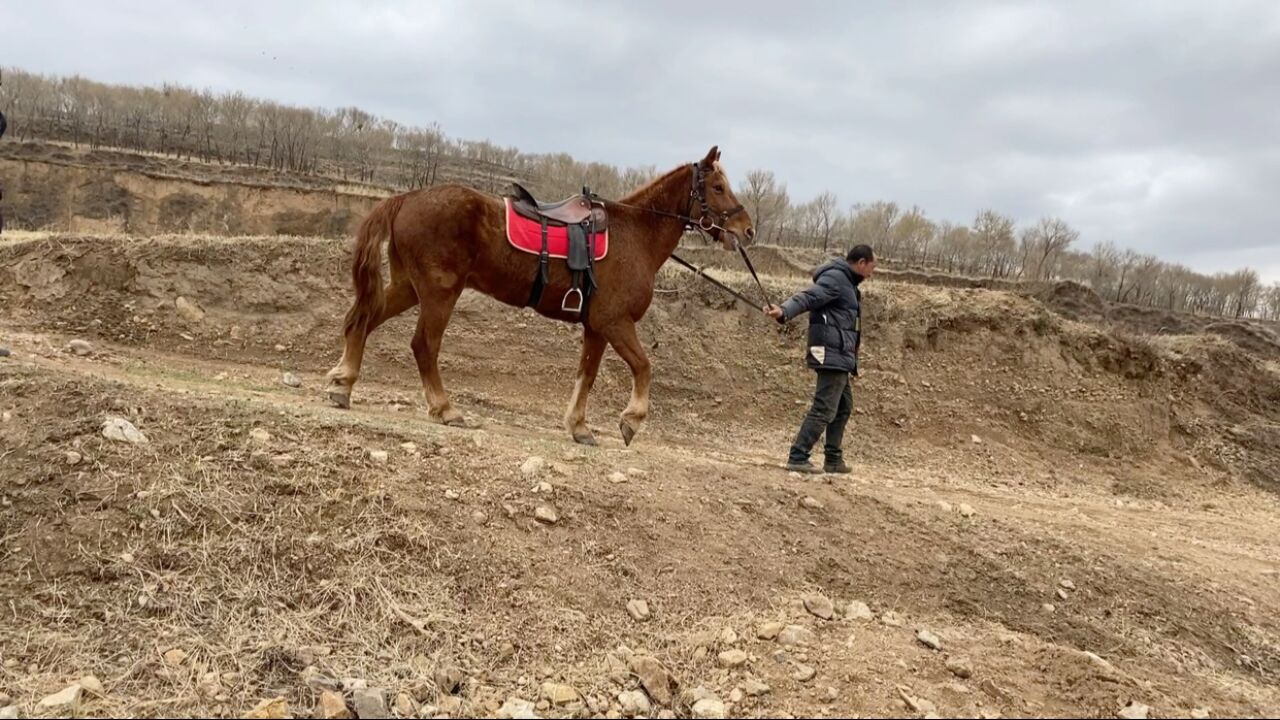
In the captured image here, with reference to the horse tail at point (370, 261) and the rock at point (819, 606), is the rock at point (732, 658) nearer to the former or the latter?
the rock at point (819, 606)

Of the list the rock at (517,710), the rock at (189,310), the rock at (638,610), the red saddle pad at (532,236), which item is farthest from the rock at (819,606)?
the rock at (189,310)

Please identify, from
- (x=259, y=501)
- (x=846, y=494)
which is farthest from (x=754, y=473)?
(x=259, y=501)

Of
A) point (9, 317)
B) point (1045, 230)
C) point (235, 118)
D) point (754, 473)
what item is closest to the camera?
point (754, 473)

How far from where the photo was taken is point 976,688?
321 centimetres

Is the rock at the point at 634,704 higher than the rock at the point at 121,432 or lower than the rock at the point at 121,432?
lower

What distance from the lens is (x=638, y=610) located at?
3.71 meters

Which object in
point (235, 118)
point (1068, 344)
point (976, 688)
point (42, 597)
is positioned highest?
point (235, 118)

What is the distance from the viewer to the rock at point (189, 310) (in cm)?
1011

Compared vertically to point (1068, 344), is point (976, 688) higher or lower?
lower

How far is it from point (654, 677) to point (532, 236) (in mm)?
4078

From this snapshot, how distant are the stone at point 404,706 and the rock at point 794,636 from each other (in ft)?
5.81

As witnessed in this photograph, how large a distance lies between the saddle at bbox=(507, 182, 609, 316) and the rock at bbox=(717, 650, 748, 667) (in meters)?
3.63

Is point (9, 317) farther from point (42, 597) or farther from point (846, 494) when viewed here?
point (846, 494)

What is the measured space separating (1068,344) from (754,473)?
9.03 m
